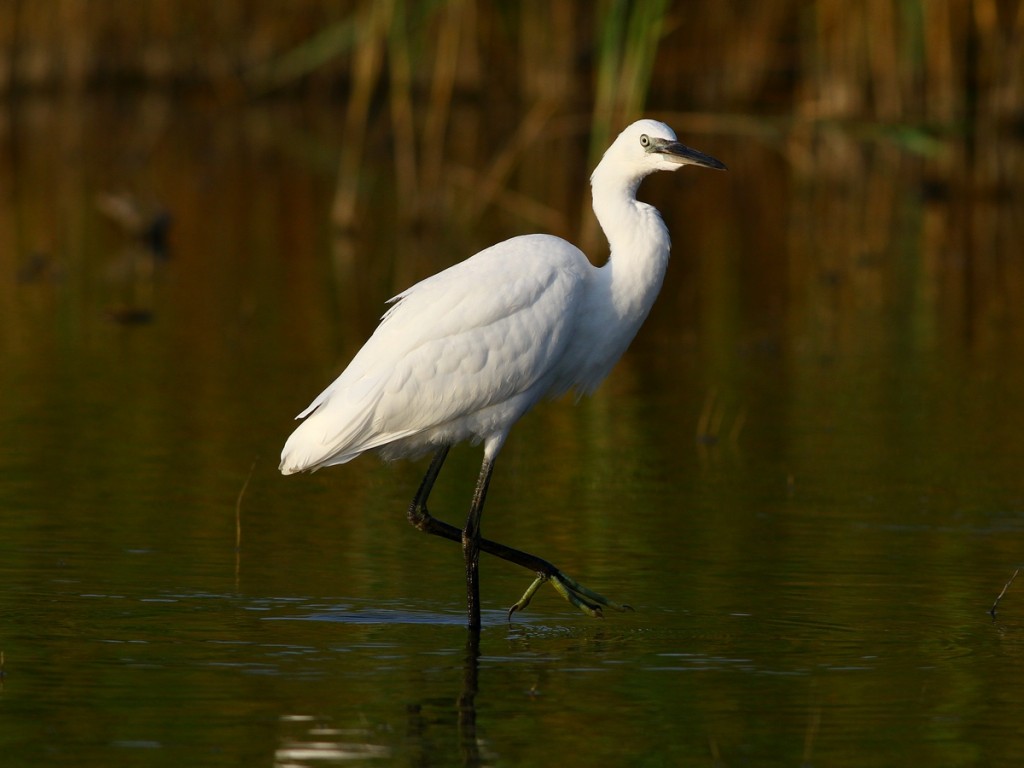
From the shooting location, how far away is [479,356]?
6504 mm

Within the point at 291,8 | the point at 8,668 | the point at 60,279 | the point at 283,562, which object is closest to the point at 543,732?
the point at 8,668

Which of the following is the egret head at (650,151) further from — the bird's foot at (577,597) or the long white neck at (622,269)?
the bird's foot at (577,597)

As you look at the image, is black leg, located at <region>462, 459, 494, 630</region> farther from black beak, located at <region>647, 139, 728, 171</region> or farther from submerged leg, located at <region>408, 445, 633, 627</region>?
black beak, located at <region>647, 139, 728, 171</region>

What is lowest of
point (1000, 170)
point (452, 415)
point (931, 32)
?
point (452, 415)

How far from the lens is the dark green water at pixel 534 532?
5117 millimetres

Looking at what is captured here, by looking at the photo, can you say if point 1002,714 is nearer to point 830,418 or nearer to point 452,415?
point 452,415

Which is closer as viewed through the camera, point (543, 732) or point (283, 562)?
point (543, 732)

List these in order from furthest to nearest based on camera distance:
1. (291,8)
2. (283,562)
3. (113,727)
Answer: (291,8) → (283,562) → (113,727)

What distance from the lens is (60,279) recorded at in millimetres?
14352

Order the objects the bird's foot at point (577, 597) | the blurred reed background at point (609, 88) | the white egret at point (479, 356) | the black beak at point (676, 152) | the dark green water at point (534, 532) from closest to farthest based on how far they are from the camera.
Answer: the dark green water at point (534, 532), the bird's foot at point (577, 597), the white egret at point (479, 356), the black beak at point (676, 152), the blurred reed background at point (609, 88)

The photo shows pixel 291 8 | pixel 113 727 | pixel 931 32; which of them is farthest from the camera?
pixel 291 8

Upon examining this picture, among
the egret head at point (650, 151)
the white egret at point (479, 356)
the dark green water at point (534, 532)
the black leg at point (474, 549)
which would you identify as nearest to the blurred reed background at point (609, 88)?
the dark green water at point (534, 532)

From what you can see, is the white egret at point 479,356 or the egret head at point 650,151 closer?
the white egret at point 479,356

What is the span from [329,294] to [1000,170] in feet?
36.8
